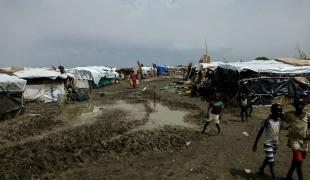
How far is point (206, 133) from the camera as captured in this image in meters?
13.2

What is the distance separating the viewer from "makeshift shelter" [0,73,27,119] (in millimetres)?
18875

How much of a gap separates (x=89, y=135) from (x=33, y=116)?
21.7ft

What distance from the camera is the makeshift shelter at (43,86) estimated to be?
26391 mm

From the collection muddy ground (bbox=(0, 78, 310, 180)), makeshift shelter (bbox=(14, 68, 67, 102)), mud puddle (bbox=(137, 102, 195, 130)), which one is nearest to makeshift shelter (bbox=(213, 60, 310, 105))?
muddy ground (bbox=(0, 78, 310, 180))

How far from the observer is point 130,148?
1111 centimetres

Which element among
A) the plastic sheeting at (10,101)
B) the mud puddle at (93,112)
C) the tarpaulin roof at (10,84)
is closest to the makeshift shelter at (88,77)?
the mud puddle at (93,112)

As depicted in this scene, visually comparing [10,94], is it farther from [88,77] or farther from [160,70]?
[160,70]

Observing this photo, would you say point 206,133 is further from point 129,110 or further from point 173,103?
point 173,103

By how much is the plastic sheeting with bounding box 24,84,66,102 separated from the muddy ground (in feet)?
28.1

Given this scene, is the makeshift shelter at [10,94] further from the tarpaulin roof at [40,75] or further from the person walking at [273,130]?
the person walking at [273,130]

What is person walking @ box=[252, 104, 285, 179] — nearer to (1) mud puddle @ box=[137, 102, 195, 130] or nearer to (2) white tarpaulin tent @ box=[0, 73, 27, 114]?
(1) mud puddle @ box=[137, 102, 195, 130]

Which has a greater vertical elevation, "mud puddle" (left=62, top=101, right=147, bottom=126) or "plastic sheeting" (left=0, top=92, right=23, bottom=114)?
"plastic sheeting" (left=0, top=92, right=23, bottom=114)

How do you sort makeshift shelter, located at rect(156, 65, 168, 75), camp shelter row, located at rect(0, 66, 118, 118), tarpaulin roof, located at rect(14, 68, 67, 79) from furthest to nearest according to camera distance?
makeshift shelter, located at rect(156, 65, 168, 75) → tarpaulin roof, located at rect(14, 68, 67, 79) → camp shelter row, located at rect(0, 66, 118, 118)

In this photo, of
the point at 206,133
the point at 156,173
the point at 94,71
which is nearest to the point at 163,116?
the point at 206,133
